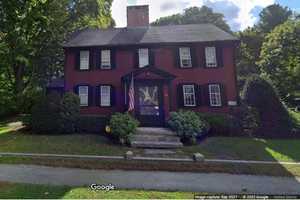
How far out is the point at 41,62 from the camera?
2369 centimetres

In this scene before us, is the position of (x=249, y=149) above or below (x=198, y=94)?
below

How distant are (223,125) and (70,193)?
10592 millimetres

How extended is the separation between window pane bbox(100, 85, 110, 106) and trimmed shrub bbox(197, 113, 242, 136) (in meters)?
7.13

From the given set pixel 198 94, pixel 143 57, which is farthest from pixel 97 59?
pixel 198 94

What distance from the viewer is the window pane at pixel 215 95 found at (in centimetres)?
1811

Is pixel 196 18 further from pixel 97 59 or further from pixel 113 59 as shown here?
pixel 97 59

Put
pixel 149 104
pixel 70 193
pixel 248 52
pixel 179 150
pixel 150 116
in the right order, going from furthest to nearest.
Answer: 1. pixel 248 52
2. pixel 149 104
3. pixel 150 116
4. pixel 179 150
5. pixel 70 193

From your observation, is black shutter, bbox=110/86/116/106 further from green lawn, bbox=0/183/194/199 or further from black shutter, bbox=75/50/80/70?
green lawn, bbox=0/183/194/199

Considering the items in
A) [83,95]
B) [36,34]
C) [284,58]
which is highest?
[36,34]

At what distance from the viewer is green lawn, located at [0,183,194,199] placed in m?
6.30

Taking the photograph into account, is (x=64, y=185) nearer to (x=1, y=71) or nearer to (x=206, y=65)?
(x=206, y=65)

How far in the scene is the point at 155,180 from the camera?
26.0 ft

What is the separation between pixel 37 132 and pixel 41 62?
36.2ft

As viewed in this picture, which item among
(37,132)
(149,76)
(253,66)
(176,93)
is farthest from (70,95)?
(253,66)
